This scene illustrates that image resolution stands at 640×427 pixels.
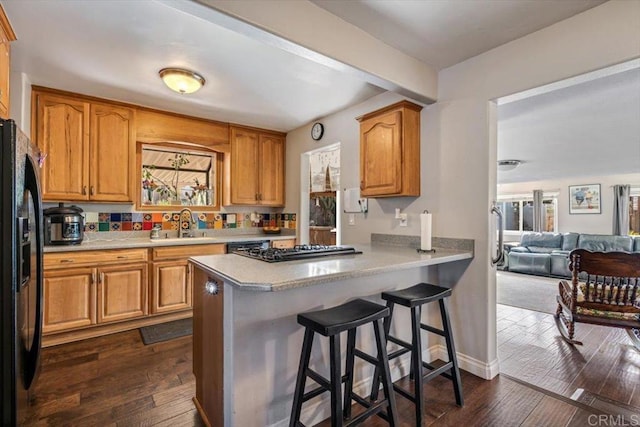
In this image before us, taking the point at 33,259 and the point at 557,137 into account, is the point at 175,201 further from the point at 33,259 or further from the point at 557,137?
the point at 557,137

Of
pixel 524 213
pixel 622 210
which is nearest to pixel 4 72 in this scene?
pixel 622 210

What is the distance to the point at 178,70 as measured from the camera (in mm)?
2498

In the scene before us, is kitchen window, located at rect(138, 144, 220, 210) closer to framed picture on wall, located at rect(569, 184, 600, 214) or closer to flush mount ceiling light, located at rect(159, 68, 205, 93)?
flush mount ceiling light, located at rect(159, 68, 205, 93)

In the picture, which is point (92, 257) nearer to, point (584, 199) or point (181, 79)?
point (181, 79)

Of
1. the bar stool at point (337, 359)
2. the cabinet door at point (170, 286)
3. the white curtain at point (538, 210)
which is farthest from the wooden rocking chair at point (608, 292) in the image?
the white curtain at point (538, 210)

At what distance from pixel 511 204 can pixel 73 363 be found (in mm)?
10433

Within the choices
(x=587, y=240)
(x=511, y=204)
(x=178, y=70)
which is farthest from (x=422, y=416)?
(x=511, y=204)

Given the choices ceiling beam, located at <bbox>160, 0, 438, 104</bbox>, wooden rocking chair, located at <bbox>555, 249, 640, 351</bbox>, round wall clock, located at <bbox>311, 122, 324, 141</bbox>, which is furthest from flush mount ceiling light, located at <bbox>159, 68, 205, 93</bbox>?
wooden rocking chair, located at <bbox>555, 249, 640, 351</bbox>

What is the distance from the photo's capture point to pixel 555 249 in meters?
7.11

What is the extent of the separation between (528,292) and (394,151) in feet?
13.4

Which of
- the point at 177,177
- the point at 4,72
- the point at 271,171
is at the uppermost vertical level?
the point at 4,72

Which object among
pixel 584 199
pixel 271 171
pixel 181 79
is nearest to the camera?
pixel 181 79

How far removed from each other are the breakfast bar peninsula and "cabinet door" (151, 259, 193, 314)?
63.8 inches

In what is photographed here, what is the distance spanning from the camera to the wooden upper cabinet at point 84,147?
2.91 metres
